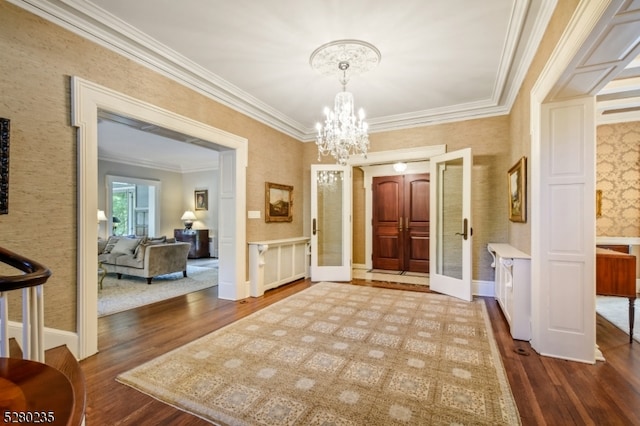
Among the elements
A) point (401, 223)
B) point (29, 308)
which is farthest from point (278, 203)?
point (29, 308)

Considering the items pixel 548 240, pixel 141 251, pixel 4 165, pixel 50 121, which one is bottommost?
pixel 141 251

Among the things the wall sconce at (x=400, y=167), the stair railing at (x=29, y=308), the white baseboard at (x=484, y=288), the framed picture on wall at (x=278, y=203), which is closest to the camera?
the stair railing at (x=29, y=308)

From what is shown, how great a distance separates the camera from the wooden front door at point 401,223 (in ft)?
21.4

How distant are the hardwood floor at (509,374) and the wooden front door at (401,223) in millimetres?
2896

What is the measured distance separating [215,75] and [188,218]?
649 cm

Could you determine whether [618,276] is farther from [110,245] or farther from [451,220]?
[110,245]

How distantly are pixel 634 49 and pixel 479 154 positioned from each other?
2.92 m

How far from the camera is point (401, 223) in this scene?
671cm

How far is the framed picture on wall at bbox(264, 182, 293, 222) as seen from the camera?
503 cm

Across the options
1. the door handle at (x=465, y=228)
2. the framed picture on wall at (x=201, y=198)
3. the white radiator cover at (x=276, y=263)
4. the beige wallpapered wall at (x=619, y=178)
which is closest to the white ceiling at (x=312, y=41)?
the door handle at (x=465, y=228)

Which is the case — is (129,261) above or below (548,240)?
below

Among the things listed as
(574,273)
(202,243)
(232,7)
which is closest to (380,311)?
(574,273)

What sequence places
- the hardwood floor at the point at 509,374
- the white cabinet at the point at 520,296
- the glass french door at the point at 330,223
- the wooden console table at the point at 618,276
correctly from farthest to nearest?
the glass french door at the point at 330,223, the white cabinet at the point at 520,296, the wooden console table at the point at 618,276, the hardwood floor at the point at 509,374

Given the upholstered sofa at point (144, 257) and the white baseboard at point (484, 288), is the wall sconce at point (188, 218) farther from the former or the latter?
the white baseboard at point (484, 288)
